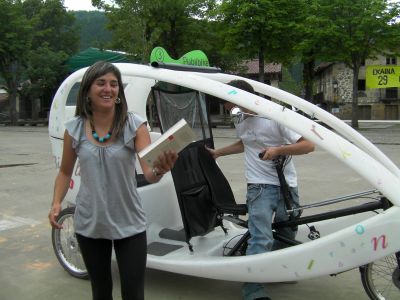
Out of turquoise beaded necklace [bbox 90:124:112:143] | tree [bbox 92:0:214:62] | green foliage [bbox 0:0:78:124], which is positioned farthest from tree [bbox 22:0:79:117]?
turquoise beaded necklace [bbox 90:124:112:143]

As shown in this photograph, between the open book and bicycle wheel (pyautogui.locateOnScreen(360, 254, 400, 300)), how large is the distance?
1.76m

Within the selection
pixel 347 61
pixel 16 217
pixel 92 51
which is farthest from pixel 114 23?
pixel 16 217

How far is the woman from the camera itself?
250 cm

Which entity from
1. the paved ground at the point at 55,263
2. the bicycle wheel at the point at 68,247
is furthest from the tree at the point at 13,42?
the bicycle wheel at the point at 68,247

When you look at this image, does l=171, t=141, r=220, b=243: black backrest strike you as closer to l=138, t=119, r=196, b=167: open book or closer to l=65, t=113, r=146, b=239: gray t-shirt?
l=65, t=113, r=146, b=239: gray t-shirt

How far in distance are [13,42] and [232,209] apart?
3275 centimetres

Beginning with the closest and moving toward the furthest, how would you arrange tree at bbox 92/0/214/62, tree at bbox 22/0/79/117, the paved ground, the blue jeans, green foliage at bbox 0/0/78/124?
the blue jeans < the paved ground < tree at bbox 92/0/214/62 < green foliage at bbox 0/0/78/124 < tree at bbox 22/0/79/117

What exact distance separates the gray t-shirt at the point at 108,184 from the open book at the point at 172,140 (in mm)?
294

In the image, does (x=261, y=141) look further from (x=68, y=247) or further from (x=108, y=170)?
(x=68, y=247)

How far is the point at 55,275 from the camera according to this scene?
4.46 m

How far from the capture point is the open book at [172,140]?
218 centimetres

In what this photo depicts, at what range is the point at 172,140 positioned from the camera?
7.18 feet

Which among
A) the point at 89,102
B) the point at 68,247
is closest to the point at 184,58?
the point at 68,247

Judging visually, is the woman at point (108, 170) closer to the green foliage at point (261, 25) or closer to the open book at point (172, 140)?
the open book at point (172, 140)
